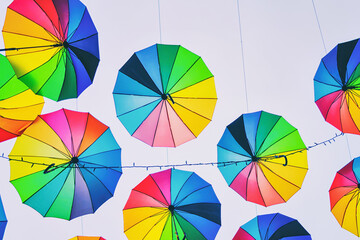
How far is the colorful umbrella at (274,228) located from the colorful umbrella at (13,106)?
490cm

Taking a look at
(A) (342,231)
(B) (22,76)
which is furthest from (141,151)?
(A) (342,231)

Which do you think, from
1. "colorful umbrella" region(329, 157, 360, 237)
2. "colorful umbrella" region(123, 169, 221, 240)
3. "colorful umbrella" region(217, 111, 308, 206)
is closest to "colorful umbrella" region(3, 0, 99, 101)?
"colorful umbrella" region(123, 169, 221, 240)

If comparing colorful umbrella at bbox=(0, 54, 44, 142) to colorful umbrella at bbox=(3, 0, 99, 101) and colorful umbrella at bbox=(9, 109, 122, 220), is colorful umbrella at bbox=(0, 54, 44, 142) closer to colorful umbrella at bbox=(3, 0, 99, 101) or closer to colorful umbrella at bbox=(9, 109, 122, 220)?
colorful umbrella at bbox=(9, 109, 122, 220)

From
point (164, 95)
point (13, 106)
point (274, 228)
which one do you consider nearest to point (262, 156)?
point (274, 228)

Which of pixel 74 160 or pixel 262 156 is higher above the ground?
pixel 262 156

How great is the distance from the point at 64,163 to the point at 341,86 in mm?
5221

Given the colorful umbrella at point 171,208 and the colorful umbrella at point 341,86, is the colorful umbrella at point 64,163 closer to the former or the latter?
the colorful umbrella at point 171,208

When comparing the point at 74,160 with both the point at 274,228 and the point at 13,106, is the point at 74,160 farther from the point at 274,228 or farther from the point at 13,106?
the point at 274,228

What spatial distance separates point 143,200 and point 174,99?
2100mm

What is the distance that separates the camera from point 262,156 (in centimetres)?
709

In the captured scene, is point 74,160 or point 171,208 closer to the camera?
point 74,160

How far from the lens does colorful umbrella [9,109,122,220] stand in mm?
6105

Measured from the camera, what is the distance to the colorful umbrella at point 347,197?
7.93 metres

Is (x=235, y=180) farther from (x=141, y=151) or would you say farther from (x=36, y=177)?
(x=36, y=177)
